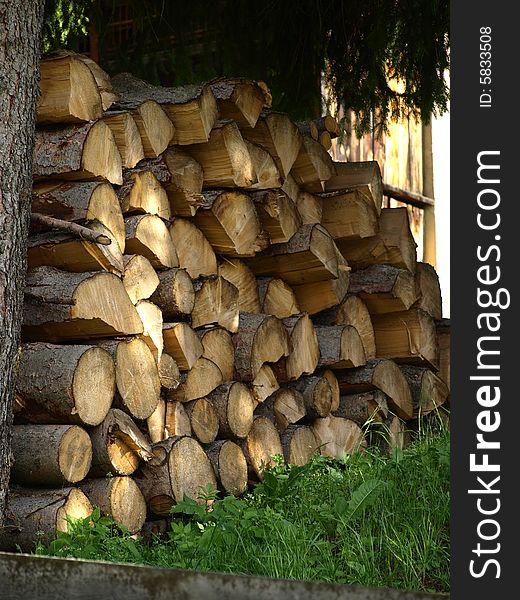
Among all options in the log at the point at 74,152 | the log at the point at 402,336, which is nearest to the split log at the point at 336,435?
the log at the point at 402,336

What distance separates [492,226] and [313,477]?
7.94ft

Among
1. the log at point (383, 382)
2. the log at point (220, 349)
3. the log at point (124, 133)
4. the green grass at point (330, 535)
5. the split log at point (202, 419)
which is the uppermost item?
the log at point (124, 133)

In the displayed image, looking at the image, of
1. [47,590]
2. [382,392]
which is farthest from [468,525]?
[382,392]

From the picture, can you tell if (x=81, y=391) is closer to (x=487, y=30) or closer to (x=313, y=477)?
(x=313, y=477)

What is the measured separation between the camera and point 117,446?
4094mm

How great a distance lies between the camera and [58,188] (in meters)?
4.16

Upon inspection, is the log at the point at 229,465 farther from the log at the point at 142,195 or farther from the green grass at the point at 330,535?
the log at the point at 142,195

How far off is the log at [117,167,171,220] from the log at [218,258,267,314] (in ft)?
2.02

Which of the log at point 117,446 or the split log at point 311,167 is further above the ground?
the split log at point 311,167

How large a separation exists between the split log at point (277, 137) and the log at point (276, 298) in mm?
606

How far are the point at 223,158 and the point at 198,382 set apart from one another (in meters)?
1.10

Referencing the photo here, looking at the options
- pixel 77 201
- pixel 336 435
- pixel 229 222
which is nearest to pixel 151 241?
pixel 77 201

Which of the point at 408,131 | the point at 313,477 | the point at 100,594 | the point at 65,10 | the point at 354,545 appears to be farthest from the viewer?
the point at 408,131

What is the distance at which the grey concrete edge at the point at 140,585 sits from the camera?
7.48 feet
